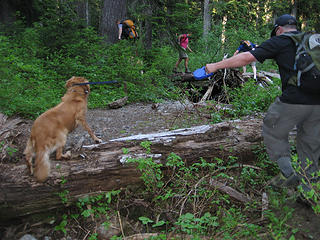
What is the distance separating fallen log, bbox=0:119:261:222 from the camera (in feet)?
11.0

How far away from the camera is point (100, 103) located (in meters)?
7.96

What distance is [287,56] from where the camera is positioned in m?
3.35

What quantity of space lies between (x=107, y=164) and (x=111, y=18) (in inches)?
384

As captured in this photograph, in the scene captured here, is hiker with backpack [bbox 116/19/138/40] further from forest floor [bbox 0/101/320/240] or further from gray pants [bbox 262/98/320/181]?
gray pants [bbox 262/98/320/181]

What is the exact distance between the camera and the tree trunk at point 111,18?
39.1ft

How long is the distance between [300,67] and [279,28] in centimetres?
73

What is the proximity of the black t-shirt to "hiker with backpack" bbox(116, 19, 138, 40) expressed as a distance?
8488mm

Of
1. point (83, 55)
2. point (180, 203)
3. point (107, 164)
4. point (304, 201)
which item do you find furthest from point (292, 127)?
point (83, 55)

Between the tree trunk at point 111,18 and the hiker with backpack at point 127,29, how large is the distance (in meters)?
0.80

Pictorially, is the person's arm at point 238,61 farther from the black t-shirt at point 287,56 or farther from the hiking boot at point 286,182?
the hiking boot at point 286,182

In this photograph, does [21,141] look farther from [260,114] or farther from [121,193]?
[260,114]

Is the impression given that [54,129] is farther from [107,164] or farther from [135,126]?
[135,126]

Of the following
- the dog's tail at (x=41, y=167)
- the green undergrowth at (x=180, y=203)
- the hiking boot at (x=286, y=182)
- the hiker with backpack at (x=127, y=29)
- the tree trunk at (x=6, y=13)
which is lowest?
the green undergrowth at (x=180, y=203)

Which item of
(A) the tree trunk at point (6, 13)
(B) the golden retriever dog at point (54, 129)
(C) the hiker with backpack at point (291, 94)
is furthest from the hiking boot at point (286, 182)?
(A) the tree trunk at point (6, 13)
